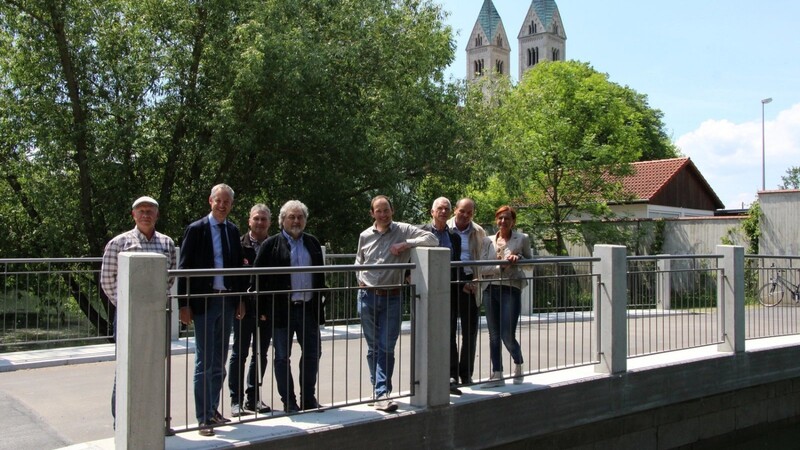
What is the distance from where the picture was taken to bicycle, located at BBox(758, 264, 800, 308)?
9.88 metres

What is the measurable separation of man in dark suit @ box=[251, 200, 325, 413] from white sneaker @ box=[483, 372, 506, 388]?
1710 mm

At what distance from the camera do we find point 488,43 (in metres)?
125

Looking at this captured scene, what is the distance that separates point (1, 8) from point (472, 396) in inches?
636

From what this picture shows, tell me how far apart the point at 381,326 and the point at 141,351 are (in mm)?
2150

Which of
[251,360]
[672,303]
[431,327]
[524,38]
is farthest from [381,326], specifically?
[524,38]

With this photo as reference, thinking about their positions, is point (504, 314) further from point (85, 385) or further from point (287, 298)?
point (85, 385)

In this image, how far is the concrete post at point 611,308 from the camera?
7512mm

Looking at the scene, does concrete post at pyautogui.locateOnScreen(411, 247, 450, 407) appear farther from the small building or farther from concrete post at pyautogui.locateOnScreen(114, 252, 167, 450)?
the small building

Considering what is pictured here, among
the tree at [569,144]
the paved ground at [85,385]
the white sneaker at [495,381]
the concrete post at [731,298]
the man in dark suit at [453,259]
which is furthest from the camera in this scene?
the tree at [569,144]

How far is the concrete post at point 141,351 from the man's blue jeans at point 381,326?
194 cm

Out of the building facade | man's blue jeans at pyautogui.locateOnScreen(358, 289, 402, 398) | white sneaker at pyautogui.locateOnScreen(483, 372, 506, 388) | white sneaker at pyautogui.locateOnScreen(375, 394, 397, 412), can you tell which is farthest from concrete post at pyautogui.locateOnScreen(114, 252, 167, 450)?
the building facade

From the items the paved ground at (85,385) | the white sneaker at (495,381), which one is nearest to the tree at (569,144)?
the paved ground at (85,385)

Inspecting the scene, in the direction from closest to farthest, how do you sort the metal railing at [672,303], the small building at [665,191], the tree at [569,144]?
the metal railing at [672,303] → the tree at [569,144] → the small building at [665,191]

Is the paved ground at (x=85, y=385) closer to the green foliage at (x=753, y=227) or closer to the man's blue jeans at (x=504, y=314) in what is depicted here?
the man's blue jeans at (x=504, y=314)
